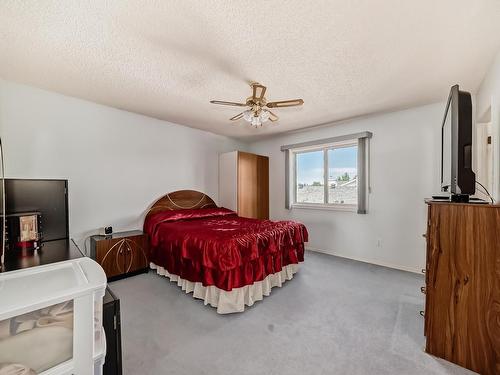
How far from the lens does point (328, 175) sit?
14.2ft

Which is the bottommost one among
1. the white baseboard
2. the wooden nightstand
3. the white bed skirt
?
the white baseboard

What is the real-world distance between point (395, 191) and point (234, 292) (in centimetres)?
293

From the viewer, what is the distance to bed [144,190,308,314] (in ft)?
7.33

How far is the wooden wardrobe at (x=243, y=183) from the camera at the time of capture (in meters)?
4.61

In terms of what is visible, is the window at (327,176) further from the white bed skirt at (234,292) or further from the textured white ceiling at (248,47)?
the white bed skirt at (234,292)

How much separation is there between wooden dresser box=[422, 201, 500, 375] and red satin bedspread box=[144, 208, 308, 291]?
1.49 metres

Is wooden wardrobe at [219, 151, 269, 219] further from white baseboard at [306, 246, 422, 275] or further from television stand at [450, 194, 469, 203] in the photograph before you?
television stand at [450, 194, 469, 203]

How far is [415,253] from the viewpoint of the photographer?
3301 millimetres

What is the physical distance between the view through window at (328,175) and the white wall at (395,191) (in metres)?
0.28

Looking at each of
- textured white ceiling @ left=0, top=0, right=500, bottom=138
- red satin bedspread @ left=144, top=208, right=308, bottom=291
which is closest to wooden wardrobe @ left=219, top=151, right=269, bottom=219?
red satin bedspread @ left=144, top=208, right=308, bottom=291

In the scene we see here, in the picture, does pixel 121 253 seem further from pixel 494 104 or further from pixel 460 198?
pixel 494 104

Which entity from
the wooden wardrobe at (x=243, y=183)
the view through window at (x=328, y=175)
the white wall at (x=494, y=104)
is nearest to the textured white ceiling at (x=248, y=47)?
the white wall at (x=494, y=104)

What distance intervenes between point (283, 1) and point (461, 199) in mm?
1903

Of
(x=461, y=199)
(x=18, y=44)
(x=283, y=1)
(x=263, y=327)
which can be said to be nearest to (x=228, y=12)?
(x=283, y=1)
